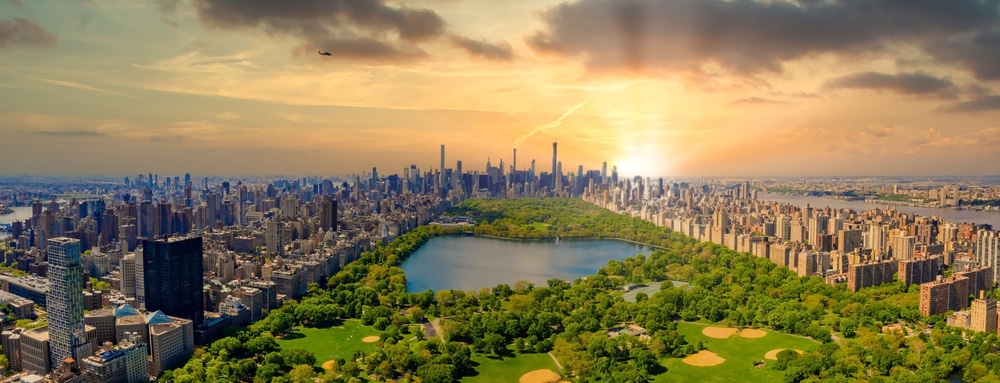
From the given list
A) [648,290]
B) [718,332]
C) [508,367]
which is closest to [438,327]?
[508,367]

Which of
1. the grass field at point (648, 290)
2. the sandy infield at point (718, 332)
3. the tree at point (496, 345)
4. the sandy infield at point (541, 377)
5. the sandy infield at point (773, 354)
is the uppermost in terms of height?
the tree at point (496, 345)

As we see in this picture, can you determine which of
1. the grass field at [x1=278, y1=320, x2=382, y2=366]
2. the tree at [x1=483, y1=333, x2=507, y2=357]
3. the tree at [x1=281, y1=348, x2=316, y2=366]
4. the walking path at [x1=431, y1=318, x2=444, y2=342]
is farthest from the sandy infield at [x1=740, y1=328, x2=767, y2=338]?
the tree at [x1=281, y1=348, x2=316, y2=366]

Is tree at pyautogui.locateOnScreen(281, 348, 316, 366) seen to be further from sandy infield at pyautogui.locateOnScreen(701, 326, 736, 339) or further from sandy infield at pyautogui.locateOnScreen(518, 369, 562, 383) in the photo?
sandy infield at pyautogui.locateOnScreen(701, 326, 736, 339)

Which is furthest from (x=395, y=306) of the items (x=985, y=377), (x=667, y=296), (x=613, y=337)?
(x=985, y=377)

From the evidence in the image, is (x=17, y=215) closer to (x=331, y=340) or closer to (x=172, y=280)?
(x=172, y=280)

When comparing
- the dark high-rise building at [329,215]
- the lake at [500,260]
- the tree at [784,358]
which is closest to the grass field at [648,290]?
the lake at [500,260]

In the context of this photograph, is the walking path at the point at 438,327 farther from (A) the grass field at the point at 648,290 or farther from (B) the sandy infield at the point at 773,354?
(B) the sandy infield at the point at 773,354

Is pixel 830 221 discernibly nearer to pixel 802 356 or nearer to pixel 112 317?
pixel 802 356
